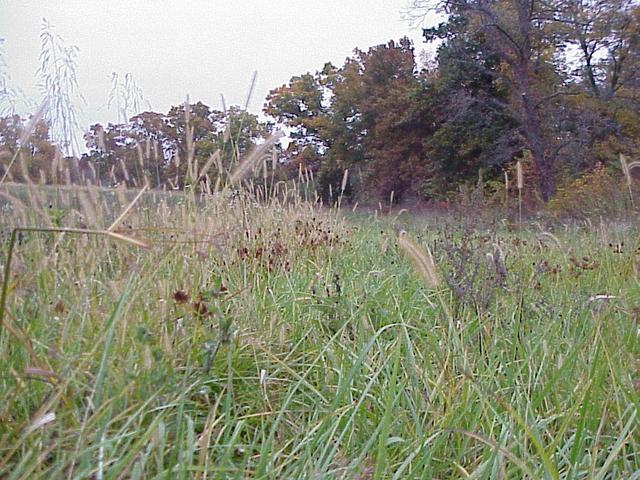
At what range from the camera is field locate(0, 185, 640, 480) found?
98 centimetres

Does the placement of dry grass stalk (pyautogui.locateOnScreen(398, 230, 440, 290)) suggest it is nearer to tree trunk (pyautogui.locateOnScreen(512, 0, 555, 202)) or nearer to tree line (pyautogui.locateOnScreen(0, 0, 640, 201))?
tree line (pyautogui.locateOnScreen(0, 0, 640, 201))

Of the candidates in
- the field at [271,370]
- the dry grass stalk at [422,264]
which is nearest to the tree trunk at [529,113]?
the field at [271,370]

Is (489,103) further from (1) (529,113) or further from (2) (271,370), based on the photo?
(2) (271,370)

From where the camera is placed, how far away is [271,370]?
1613 millimetres

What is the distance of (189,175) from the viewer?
1.72m

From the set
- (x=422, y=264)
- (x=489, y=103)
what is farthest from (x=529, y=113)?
(x=422, y=264)

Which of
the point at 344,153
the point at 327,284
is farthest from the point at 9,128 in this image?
the point at 344,153

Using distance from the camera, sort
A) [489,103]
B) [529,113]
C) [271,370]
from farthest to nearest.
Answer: [489,103] < [529,113] < [271,370]

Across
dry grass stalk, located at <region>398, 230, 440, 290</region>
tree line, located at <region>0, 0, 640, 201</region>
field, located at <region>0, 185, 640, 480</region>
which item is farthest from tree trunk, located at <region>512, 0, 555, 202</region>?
dry grass stalk, located at <region>398, 230, 440, 290</region>

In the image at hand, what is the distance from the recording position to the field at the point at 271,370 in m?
0.98

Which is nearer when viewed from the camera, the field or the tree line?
the field

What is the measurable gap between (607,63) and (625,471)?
56.3 ft

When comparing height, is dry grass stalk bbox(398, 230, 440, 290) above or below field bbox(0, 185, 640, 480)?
above

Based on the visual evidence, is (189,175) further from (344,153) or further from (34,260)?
(344,153)
